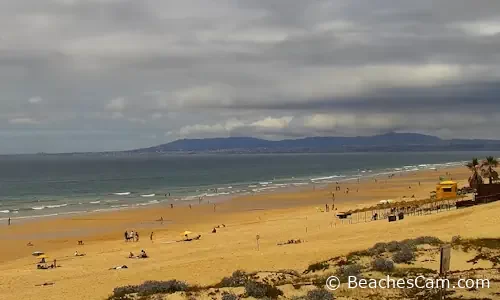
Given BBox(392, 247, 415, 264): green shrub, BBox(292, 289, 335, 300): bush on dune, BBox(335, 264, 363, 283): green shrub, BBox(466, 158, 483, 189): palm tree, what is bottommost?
BBox(335, 264, 363, 283): green shrub

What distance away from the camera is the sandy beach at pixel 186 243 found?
21.4 metres

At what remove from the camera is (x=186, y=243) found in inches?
1291

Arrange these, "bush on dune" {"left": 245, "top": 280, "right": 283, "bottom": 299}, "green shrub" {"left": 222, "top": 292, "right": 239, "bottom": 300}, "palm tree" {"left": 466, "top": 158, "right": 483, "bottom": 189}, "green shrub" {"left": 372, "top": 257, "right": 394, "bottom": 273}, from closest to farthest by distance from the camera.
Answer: "green shrub" {"left": 222, "top": 292, "right": 239, "bottom": 300}, "bush on dune" {"left": 245, "top": 280, "right": 283, "bottom": 299}, "green shrub" {"left": 372, "top": 257, "right": 394, "bottom": 273}, "palm tree" {"left": 466, "top": 158, "right": 483, "bottom": 189}

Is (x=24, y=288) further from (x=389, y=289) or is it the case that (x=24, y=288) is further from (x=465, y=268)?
(x=465, y=268)

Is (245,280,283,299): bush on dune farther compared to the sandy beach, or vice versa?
the sandy beach

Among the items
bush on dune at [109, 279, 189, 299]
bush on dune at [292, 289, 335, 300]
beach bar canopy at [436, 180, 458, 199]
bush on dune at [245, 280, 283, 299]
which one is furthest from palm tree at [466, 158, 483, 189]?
bush on dune at [109, 279, 189, 299]

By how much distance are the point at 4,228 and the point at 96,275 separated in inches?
968

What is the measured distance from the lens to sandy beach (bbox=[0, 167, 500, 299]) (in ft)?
70.3

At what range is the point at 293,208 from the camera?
172ft

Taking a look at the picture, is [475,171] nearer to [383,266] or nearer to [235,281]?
[383,266]

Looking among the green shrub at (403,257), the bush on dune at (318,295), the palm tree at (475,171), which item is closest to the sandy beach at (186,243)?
the green shrub at (403,257)

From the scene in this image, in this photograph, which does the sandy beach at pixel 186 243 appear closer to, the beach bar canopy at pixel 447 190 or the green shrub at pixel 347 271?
the green shrub at pixel 347 271

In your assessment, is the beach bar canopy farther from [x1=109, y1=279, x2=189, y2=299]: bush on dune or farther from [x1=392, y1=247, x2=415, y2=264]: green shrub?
[x1=109, y1=279, x2=189, y2=299]: bush on dune

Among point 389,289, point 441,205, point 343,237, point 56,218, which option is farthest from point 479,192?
point 56,218
